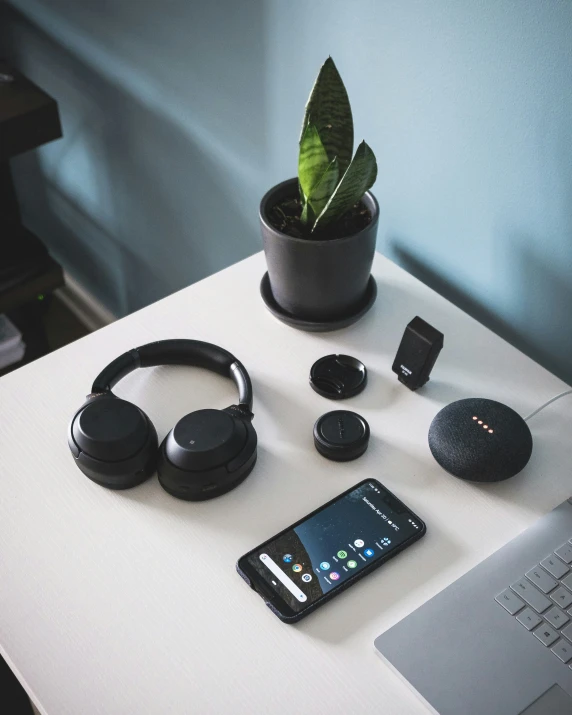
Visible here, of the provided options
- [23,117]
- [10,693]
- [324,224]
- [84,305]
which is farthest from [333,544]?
[84,305]

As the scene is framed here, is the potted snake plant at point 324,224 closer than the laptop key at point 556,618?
No

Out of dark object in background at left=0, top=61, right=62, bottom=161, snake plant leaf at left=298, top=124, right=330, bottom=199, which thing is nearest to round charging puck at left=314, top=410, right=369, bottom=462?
snake plant leaf at left=298, top=124, right=330, bottom=199

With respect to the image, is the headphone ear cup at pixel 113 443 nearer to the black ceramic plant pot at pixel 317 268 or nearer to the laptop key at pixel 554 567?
the black ceramic plant pot at pixel 317 268

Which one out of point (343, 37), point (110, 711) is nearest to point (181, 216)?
point (343, 37)

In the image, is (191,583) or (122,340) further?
(122,340)

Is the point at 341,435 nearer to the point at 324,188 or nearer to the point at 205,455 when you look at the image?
the point at 205,455

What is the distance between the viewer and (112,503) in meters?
0.71

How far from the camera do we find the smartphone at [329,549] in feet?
2.12

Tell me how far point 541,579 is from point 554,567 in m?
0.02

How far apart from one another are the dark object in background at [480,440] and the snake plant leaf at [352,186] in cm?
22

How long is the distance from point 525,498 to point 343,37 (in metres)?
0.55

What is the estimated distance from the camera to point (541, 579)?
2.16 ft

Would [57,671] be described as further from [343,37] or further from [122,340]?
[343,37]

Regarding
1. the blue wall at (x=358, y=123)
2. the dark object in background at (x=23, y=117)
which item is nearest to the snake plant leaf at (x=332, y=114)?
Result: the blue wall at (x=358, y=123)
